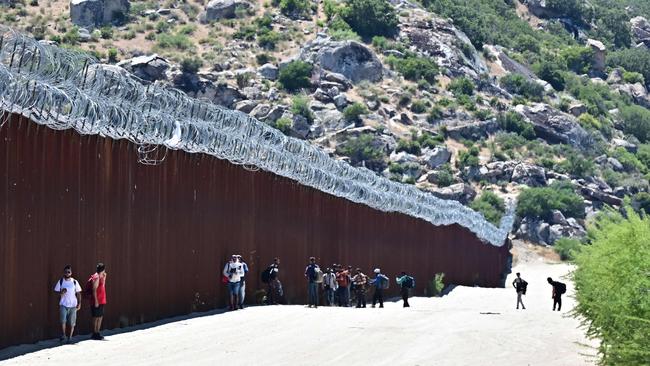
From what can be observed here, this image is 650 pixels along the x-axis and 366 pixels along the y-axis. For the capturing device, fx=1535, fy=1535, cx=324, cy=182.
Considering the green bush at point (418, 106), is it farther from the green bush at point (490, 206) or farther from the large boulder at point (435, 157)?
the green bush at point (490, 206)

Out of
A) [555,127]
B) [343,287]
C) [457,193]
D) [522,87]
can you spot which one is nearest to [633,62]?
[522,87]

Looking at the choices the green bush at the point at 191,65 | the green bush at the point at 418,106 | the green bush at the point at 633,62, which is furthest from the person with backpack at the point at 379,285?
the green bush at the point at 633,62

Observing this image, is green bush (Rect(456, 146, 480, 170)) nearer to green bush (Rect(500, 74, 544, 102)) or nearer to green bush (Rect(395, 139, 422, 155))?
green bush (Rect(395, 139, 422, 155))

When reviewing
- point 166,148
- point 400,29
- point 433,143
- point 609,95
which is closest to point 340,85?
point 433,143

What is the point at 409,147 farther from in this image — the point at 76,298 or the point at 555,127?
the point at 76,298

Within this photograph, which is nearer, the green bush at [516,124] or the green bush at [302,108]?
the green bush at [302,108]

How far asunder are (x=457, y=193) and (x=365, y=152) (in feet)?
21.4

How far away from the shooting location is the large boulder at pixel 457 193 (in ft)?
322

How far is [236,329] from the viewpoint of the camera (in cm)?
2428

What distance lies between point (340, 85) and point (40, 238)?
90.7 m

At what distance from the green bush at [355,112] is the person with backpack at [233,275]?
7531 centimetres

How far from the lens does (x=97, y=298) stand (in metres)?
21.4

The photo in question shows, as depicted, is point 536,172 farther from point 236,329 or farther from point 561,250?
point 236,329

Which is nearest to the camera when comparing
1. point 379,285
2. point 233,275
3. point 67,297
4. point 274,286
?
point 67,297
